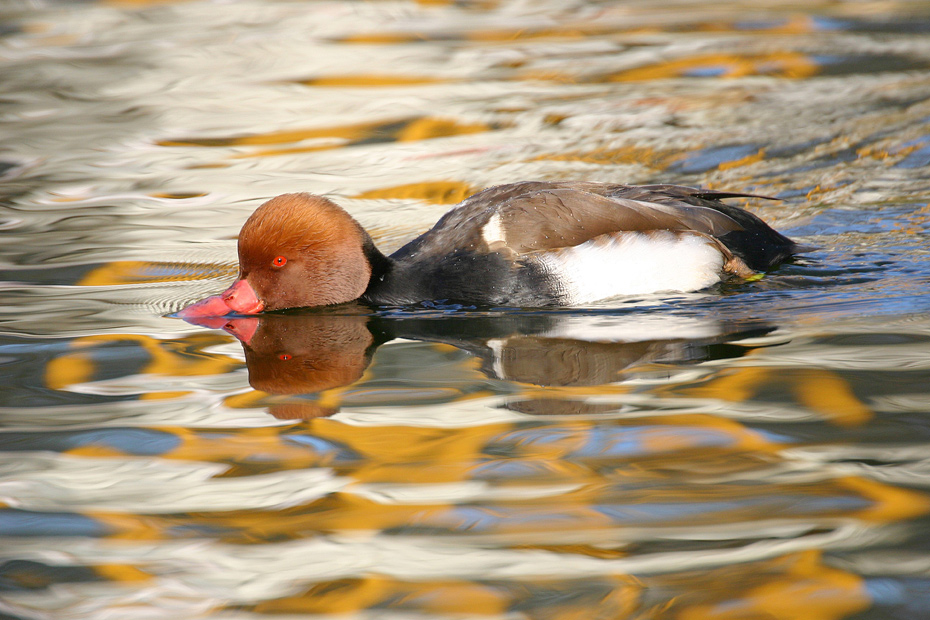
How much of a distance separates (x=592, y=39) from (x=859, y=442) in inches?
389

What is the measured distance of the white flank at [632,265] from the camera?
17.7ft

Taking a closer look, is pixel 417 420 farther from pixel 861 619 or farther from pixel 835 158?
pixel 835 158

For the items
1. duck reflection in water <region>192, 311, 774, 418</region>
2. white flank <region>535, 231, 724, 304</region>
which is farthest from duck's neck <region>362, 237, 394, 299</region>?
white flank <region>535, 231, 724, 304</region>

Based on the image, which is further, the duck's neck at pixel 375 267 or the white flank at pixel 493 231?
the duck's neck at pixel 375 267

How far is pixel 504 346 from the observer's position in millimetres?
4875

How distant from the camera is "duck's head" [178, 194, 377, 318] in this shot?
551 centimetres

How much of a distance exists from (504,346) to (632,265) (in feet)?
3.33

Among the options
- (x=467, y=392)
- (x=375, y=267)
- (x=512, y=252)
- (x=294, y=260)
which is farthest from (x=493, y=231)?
(x=467, y=392)

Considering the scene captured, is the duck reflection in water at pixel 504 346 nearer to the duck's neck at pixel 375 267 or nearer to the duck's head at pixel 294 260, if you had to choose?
the duck's head at pixel 294 260

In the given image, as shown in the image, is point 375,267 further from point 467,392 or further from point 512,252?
point 467,392

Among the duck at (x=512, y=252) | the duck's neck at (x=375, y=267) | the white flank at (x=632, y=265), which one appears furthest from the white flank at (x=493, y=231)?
the duck's neck at (x=375, y=267)

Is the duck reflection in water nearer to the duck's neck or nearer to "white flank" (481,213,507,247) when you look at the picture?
the duck's neck

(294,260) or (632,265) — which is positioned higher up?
(294,260)

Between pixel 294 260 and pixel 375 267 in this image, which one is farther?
pixel 375 267
